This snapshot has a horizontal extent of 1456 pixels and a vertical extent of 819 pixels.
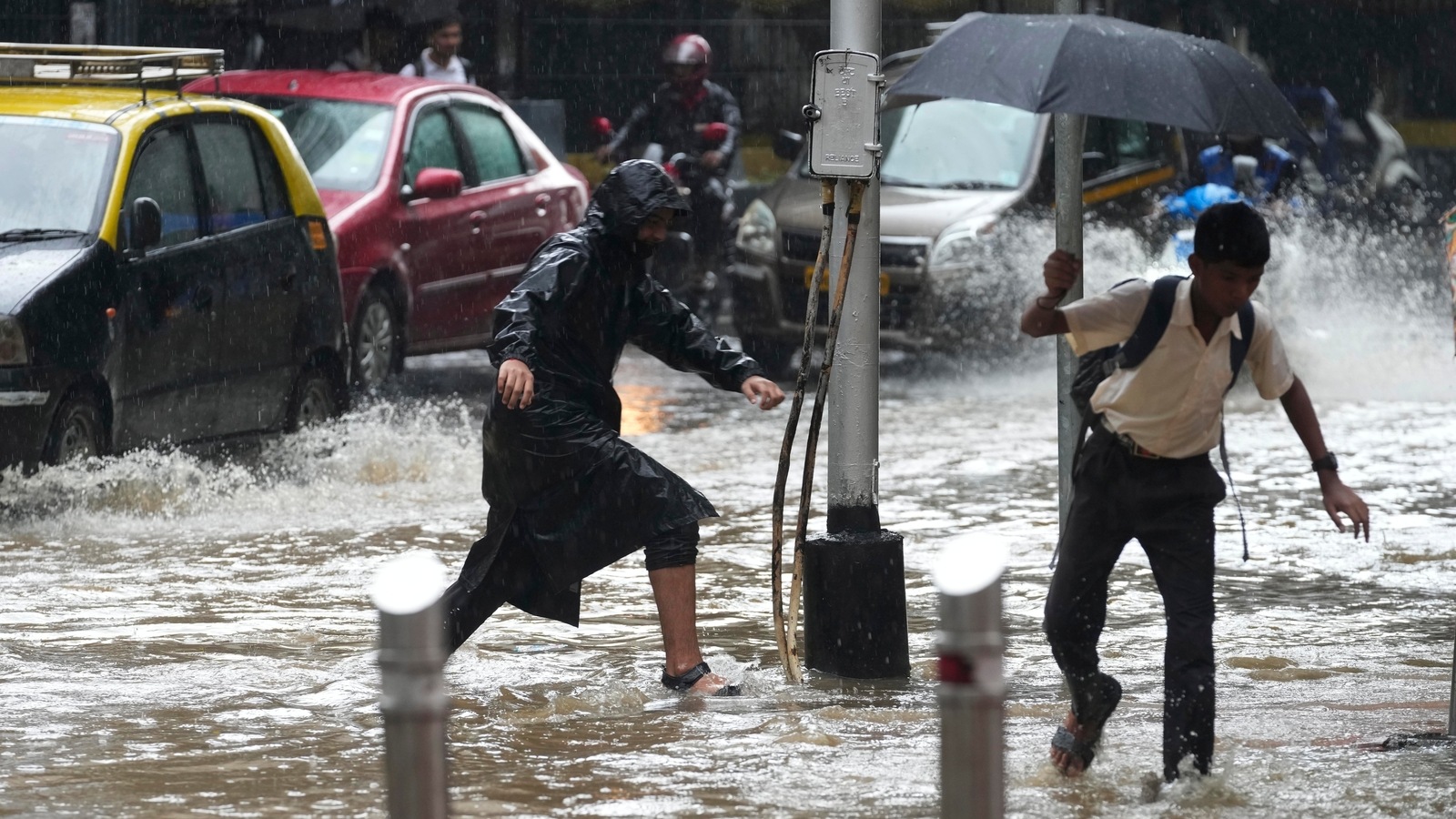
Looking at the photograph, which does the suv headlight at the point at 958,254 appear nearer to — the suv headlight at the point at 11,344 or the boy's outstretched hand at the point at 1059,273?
the suv headlight at the point at 11,344

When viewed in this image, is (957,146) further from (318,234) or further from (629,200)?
(629,200)

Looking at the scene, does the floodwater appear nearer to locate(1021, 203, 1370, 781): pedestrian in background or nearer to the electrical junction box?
locate(1021, 203, 1370, 781): pedestrian in background

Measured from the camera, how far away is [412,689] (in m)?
3.28

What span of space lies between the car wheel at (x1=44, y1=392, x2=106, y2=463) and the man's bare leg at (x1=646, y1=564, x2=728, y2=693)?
363cm

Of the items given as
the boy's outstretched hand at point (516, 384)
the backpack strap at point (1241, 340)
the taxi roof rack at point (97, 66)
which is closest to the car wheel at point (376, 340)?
the taxi roof rack at point (97, 66)

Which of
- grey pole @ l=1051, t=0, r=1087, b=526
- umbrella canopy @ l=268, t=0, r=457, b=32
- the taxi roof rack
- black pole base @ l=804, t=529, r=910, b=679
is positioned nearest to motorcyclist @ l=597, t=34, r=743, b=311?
umbrella canopy @ l=268, t=0, r=457, b=32

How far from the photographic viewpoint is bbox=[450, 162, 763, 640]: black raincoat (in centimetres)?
674

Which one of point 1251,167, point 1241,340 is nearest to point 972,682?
point 1241,340

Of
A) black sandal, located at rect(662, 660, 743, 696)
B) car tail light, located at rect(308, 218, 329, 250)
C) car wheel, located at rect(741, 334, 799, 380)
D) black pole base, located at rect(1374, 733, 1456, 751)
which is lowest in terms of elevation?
car wheel, located at rect(741, 334, 799, 380)

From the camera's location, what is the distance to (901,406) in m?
14.2

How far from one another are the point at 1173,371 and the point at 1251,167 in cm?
1030

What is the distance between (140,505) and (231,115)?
79.3 inches

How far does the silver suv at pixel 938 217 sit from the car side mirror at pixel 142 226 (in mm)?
5069

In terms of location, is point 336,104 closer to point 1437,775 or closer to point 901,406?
point 901,406
